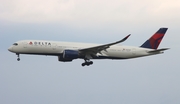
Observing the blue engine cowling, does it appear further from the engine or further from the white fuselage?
the white fuselage

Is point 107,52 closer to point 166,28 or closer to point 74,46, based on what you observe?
point 74,46

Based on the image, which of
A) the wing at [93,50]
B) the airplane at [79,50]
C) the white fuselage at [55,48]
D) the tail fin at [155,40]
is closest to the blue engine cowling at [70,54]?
the airplane at [79,50]

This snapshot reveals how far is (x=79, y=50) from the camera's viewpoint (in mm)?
79125

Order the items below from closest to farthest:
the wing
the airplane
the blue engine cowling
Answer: the airplane
the blue engine cowling
the wing

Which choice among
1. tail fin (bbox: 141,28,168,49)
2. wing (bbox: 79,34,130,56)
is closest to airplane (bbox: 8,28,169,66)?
wing (bbox: 79,34,130,56)

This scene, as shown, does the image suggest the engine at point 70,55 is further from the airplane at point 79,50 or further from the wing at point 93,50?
the wing at point 93,50

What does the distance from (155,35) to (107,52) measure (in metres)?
11.6

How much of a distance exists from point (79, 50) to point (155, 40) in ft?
51.1

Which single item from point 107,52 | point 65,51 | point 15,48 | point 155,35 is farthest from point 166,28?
point 15,48

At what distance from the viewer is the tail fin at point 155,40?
8762cm

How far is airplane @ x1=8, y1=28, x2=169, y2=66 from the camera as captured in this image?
77.4 metres

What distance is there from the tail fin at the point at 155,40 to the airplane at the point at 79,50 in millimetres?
1272

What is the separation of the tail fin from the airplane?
1.27 metres

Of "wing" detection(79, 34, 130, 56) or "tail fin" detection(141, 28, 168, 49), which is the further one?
"tail fin" detection(141, 28, 168, 49)
